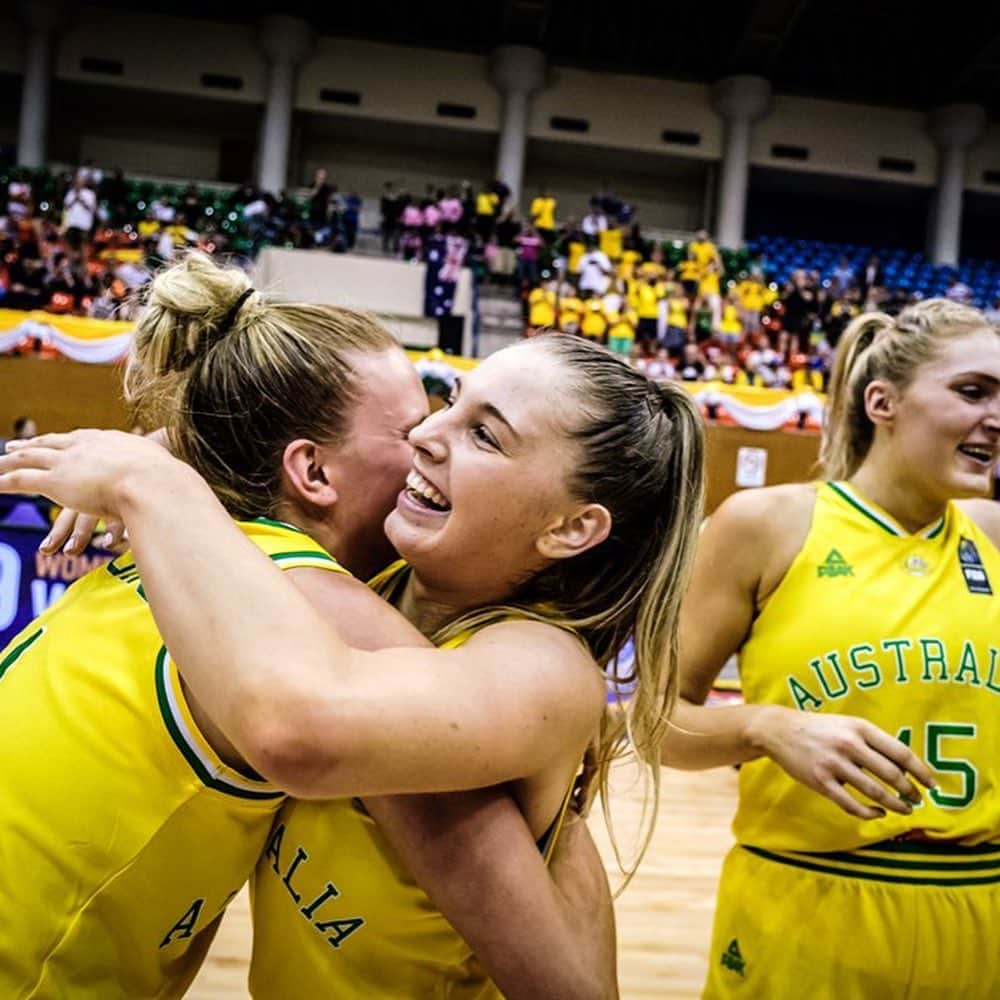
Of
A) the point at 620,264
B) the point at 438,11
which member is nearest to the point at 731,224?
the point at 620,264

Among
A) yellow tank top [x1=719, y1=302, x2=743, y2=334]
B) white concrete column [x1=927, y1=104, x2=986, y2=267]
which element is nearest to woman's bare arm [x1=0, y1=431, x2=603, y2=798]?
yellow tank top [x1=719, y1=302, x2=743, y2=334]

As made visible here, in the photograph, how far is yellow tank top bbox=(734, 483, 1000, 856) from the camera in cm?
162

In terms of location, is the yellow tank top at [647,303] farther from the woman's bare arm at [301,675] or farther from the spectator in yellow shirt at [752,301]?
the woman's bare arm at [301,675]

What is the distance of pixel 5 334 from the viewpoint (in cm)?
1055

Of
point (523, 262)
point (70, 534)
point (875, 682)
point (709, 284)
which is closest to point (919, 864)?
point (875, 682)

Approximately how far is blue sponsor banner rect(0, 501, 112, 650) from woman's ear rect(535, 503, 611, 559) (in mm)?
3750

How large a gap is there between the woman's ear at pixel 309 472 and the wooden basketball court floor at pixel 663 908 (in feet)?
4.01

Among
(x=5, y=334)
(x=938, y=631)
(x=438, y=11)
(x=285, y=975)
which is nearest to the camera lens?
(x=285, y=975)

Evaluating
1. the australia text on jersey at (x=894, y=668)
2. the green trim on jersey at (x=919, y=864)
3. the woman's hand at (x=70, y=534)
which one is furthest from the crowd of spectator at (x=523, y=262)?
the woman's hand at (x=70, y=534)

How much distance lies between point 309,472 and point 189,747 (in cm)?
38

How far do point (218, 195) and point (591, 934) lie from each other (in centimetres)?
1714

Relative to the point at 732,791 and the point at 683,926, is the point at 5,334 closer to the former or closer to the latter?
the point at 732,791

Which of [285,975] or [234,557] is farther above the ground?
[234,557]

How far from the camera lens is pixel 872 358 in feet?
6.19
